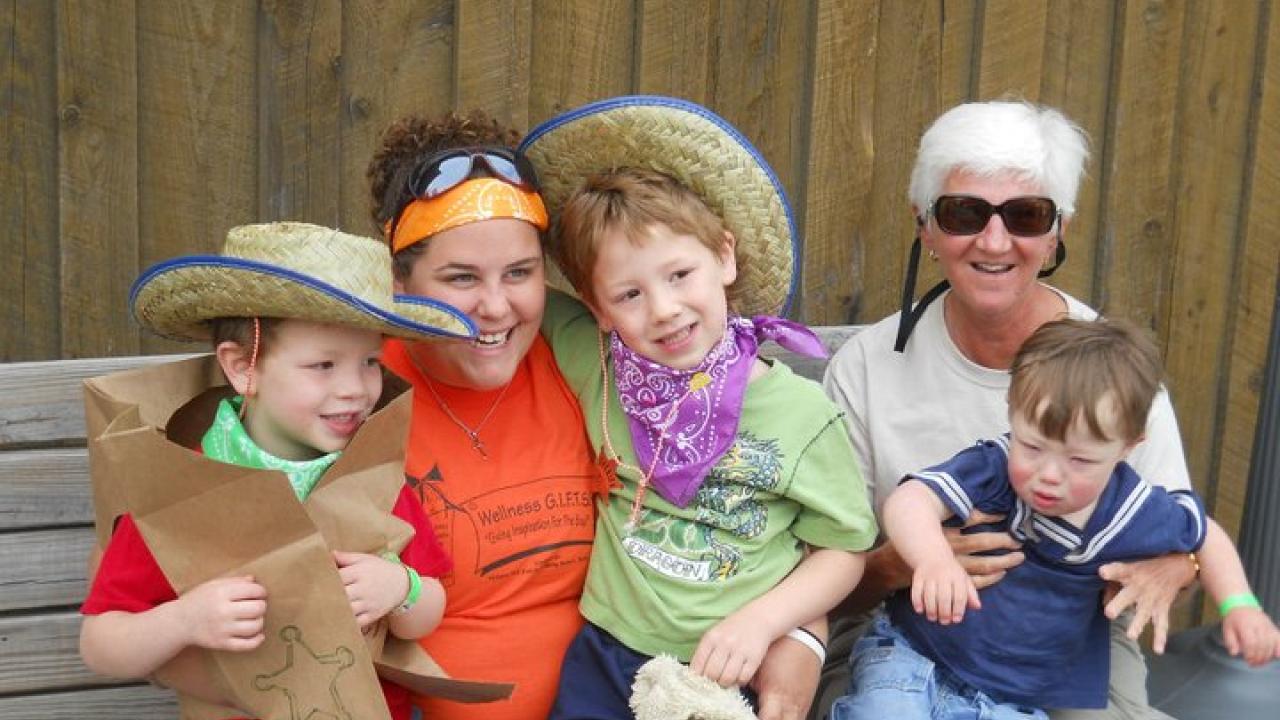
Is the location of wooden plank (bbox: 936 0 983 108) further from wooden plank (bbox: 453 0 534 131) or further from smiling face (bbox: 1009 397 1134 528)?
smiling face (bbox: 1009 397 1134 528)

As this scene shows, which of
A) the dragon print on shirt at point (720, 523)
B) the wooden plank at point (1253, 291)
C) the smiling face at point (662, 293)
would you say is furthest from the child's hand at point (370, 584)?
the wooden plank at point (1253, 291)

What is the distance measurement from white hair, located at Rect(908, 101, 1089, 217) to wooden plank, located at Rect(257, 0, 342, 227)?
1.36m

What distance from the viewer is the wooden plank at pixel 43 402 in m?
2.90

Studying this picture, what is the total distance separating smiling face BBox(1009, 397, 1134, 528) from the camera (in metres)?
2.72

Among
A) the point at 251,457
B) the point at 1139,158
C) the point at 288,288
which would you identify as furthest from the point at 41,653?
the point at 1139,158

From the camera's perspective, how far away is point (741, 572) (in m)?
2.87

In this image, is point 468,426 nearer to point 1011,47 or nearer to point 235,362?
point 235,362

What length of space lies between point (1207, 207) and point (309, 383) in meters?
3.06

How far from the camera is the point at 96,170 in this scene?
3.42 m

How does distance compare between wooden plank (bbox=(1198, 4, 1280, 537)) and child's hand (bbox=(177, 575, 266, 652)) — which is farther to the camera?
wooden plank (bbox=(1198, 4, 1280, 537))

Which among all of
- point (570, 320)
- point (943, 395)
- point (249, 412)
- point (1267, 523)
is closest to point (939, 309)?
point (943, 395)

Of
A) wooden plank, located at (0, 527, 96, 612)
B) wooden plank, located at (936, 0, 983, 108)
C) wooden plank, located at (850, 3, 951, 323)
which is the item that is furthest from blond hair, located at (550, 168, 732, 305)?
wooden plank, located at (936, 0, 983, 108)

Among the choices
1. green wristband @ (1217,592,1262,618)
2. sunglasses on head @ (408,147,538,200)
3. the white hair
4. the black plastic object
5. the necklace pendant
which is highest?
the white hair

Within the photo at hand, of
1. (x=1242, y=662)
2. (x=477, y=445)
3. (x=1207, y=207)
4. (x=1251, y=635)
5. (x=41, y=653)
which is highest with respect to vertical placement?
(x=1207, y=207)
